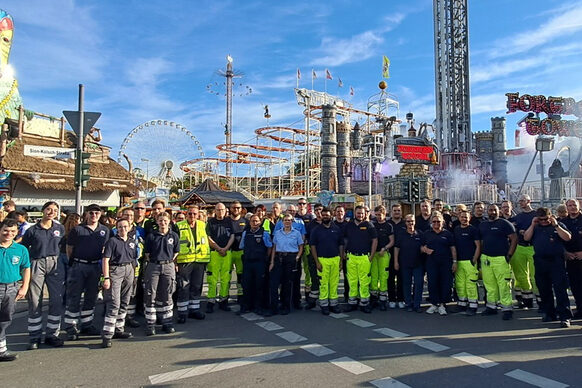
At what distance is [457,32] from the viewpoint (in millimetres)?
36750

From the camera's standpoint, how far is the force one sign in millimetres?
28719

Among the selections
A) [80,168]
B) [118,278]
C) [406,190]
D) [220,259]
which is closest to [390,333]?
[220,259]

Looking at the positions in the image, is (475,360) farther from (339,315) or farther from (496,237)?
(496,237)

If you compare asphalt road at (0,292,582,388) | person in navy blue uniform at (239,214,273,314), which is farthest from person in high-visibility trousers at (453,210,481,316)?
person in navy blue uniform at (239,214,273,314)

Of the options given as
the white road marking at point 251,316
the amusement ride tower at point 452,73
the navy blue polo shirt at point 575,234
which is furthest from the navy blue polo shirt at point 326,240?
the amusement ride tower at point 452,73

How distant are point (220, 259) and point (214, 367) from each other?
3116 millimetres

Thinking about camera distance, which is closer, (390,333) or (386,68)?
(390,333)

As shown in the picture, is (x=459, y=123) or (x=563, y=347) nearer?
(x=563, y=347)

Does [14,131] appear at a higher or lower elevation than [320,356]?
higher

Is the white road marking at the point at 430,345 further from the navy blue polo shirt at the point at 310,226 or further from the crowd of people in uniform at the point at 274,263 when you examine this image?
the navy blue polo shirt at the point at 310,226

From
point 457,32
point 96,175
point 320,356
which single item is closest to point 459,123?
point 457,32

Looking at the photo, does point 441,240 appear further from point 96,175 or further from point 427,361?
point 96,175

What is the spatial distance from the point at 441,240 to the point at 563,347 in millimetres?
2502

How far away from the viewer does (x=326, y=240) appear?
7.10 meters
